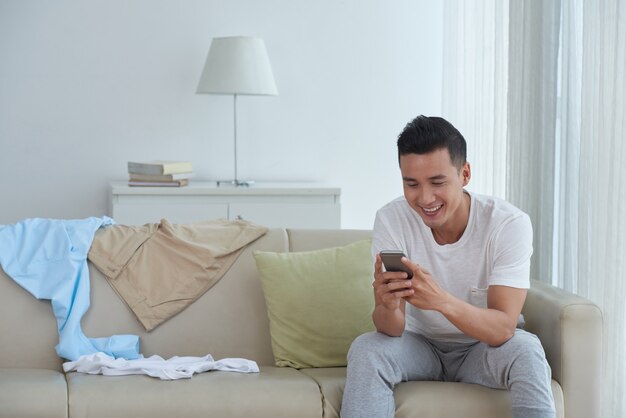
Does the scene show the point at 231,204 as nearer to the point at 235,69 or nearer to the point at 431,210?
the point at 235,69

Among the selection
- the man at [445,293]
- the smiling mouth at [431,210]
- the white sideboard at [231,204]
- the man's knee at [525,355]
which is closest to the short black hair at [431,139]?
the man at [445,293]

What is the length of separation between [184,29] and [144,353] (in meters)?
2.53

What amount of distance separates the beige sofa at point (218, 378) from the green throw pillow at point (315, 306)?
0.22ft

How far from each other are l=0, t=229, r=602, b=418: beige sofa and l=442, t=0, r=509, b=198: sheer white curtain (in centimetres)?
143

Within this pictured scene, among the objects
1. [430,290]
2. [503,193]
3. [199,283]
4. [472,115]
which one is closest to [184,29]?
[472,115]

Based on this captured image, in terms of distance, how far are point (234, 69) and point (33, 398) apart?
2.50 metres

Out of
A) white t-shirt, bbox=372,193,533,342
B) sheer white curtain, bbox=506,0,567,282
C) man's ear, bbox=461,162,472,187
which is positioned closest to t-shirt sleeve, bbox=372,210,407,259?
white t-shirt, bbox=372,193,533,342

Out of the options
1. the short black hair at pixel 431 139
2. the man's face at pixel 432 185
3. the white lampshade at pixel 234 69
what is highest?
the white lampshade at pixel 234 69

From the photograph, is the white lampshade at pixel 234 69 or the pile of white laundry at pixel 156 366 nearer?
the pile of white laundry at pixel 156 366

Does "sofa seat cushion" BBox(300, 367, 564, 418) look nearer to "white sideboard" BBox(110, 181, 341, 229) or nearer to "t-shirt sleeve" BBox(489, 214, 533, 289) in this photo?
"t-shirt sleeve" BBox(489, 214, 533, 289)

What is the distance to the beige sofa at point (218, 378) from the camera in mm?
2605

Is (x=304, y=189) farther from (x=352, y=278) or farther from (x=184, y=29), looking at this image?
(x=352, y=278)

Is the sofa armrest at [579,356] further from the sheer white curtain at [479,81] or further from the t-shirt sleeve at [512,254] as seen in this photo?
the sheer white curtain at [479,81]

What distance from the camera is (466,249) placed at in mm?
2695
